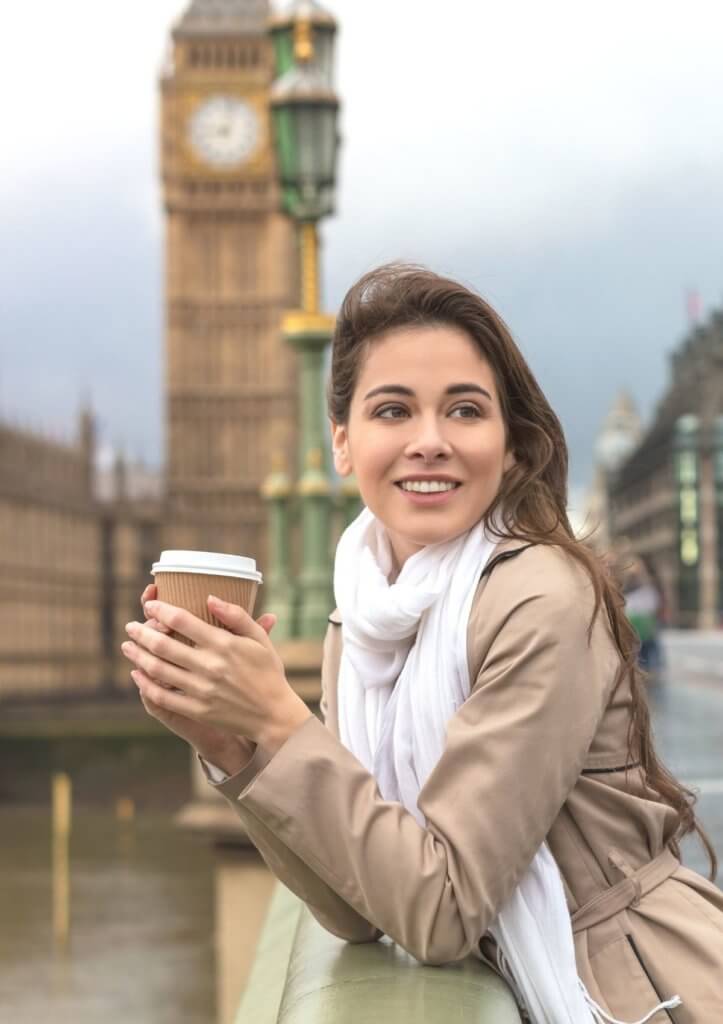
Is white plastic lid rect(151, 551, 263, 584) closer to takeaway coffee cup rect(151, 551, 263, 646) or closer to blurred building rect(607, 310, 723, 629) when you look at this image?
takeaway coffee cup rect(151, 551, 263, 646)

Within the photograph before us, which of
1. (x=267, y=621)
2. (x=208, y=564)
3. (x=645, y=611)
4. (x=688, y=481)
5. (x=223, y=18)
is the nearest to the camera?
(x=208, y=564)

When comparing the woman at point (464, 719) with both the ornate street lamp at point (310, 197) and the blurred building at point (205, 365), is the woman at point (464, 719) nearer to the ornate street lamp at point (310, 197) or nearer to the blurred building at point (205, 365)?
the ornate street lamp at point (310, 197)

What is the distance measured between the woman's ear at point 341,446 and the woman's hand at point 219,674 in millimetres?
281

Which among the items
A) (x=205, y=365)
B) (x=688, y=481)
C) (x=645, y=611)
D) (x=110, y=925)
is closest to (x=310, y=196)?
(x=645, y=611)

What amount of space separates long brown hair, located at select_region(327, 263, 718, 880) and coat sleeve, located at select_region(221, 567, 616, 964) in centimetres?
8

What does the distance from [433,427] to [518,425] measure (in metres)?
0.09

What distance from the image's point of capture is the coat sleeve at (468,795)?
3.49ft

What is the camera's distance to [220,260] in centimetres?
3525

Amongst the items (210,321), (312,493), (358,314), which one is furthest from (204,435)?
(358,314)

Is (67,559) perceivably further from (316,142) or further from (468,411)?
(468,411)

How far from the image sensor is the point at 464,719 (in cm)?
109

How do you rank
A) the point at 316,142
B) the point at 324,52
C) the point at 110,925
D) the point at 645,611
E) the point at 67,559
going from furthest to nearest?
the point at 67,559
the point at 110,925
the point at 645,611
the point at 324,52
the point at 316,142

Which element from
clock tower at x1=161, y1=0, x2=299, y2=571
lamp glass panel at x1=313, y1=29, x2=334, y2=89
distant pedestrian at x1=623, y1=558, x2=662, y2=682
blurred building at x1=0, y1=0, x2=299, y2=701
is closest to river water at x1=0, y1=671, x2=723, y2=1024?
distant pedestrian at x1=623, y1=558, x2=662, y2=682

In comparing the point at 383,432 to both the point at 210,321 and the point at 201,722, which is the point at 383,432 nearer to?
the point at 201,722
